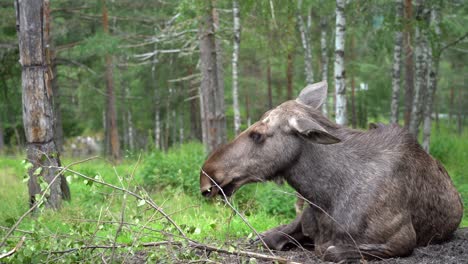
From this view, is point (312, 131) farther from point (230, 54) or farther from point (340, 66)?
point (230, 54)

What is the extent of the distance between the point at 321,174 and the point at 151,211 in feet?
15.1

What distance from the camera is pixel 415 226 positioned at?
18.0 ft

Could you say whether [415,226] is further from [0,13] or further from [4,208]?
[0,13]

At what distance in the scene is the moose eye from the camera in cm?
538

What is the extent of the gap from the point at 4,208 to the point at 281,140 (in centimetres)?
575

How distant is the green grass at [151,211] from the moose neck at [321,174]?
28 cm

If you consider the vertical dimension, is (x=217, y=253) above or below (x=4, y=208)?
above

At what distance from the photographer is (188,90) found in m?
27.1

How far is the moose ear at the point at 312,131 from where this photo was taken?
4.91 m

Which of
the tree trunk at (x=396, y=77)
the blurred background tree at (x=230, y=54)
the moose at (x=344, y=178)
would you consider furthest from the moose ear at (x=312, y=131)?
the tree trunk at (x=396, y=77)

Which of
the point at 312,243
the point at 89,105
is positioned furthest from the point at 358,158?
the point at 89,105

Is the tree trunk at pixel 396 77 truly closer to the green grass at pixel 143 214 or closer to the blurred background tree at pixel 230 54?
the blurred background tree at pixel 230 54

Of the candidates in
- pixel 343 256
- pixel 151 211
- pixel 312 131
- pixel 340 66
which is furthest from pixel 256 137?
pixel 340 66

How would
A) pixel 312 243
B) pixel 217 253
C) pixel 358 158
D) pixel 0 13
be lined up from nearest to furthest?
pixel 217 253
pixel 358 158
pixel 312 243
pixel 0 13
